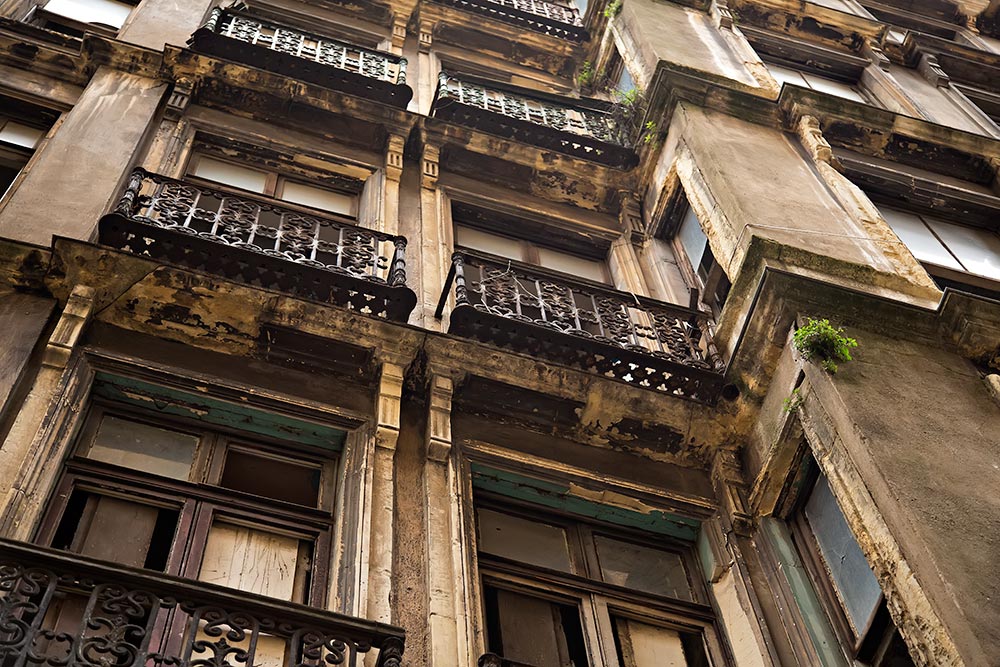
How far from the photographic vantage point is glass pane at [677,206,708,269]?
32.9ft

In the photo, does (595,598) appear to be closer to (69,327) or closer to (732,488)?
(732,488)

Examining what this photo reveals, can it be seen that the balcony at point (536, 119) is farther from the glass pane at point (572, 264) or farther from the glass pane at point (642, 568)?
the glass pane at point (642, 568)

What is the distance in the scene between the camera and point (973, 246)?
10.2m

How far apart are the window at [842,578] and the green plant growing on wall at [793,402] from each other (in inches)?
15.8

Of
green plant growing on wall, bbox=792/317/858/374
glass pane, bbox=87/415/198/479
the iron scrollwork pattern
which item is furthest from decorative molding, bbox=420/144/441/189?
green plant growing on wall, bbox=792/317/858/374

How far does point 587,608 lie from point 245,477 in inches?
94.3

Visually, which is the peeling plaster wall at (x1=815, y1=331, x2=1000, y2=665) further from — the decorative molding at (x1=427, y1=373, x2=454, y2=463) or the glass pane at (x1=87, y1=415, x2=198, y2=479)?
the glass pane at (x1=87, y1=415, x2=198, y2=479)

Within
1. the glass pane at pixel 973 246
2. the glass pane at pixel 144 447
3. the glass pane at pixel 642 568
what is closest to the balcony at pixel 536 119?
the glass pane at pixel 973 246

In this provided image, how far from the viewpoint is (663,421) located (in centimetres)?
795

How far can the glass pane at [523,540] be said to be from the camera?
7.01 m

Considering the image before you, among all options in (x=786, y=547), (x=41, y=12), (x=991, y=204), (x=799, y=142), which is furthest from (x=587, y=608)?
(x=41, y=12)

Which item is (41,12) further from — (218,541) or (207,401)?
(218,541)

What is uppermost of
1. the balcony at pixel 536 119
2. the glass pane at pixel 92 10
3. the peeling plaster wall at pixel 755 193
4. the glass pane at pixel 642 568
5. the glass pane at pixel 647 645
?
the glass pane at pixel 92 10

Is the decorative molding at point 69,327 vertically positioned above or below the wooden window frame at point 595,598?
above
